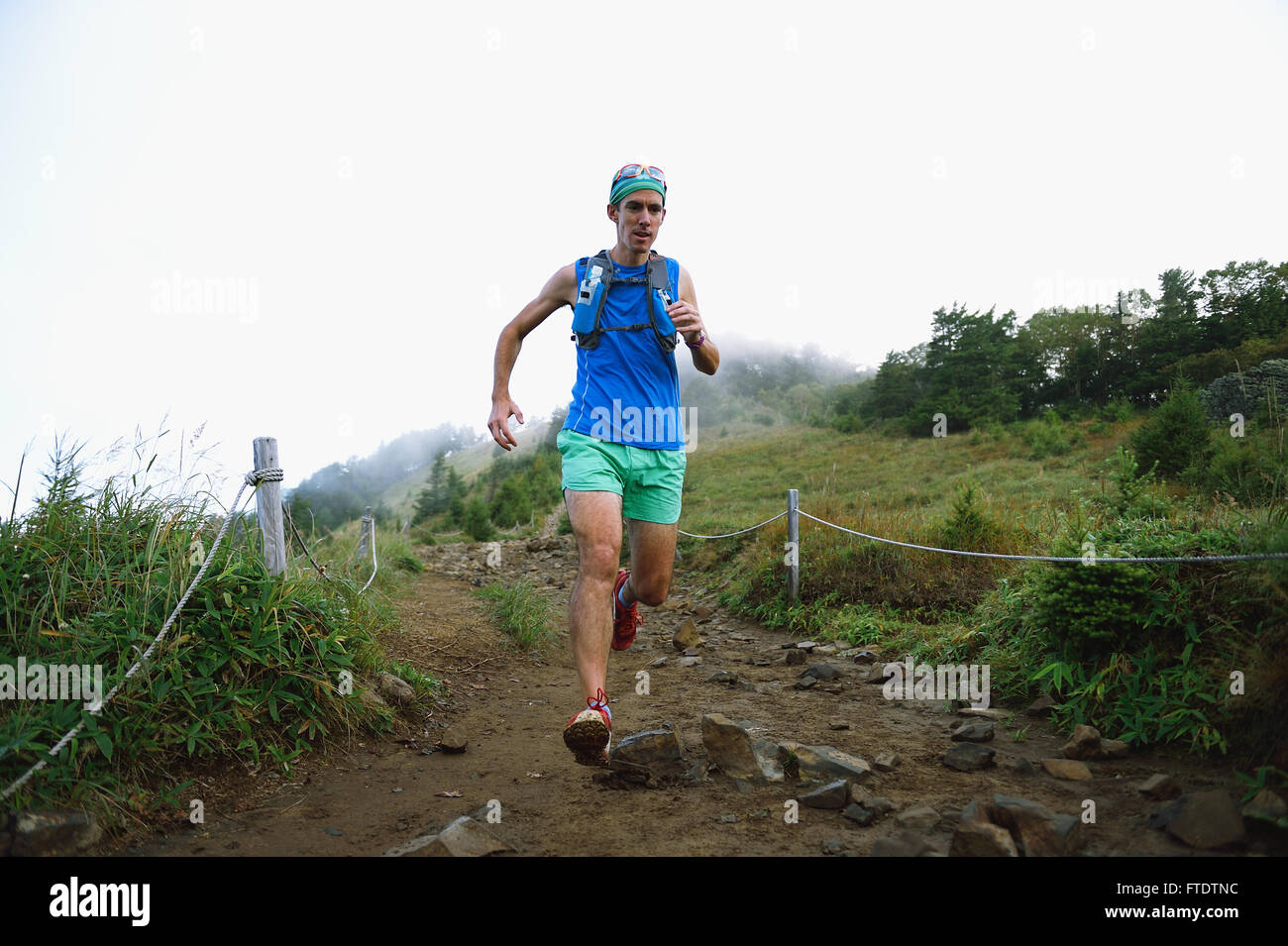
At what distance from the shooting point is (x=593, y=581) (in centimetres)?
295

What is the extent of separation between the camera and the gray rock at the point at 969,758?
2.85m

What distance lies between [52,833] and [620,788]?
1717 millimetres

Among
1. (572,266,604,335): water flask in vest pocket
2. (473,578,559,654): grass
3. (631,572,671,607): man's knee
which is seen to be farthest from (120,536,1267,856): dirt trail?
(572,266,604,335): water flask in vest pocket

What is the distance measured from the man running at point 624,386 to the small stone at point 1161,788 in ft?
6.25

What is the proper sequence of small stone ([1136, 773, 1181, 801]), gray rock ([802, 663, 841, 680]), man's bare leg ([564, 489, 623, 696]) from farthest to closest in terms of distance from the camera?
gray rock ([802, 663, 841, 680]), man's bare leg ([564, 489, 623, 696]), small stone ([1136, 773, 1181, 801])

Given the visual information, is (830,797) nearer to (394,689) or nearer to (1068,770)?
(1068,770)

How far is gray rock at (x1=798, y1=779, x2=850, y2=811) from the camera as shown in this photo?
247cm

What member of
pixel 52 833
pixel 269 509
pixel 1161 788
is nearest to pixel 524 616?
pixel 269 509

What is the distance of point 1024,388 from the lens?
21.9 m

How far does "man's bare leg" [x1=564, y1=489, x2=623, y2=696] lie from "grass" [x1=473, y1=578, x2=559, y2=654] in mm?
3019

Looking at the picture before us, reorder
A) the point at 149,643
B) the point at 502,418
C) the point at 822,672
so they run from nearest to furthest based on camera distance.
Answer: the point at 149,643 < the point at 502,418 < the point at 822,672

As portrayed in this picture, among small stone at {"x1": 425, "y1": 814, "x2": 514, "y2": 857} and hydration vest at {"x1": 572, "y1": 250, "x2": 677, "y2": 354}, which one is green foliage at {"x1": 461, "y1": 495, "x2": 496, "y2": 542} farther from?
small stone at {"x1": 425, "y1": 814, "x2": 514, "y2": 857}

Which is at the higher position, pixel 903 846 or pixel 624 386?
pixel 624 386
